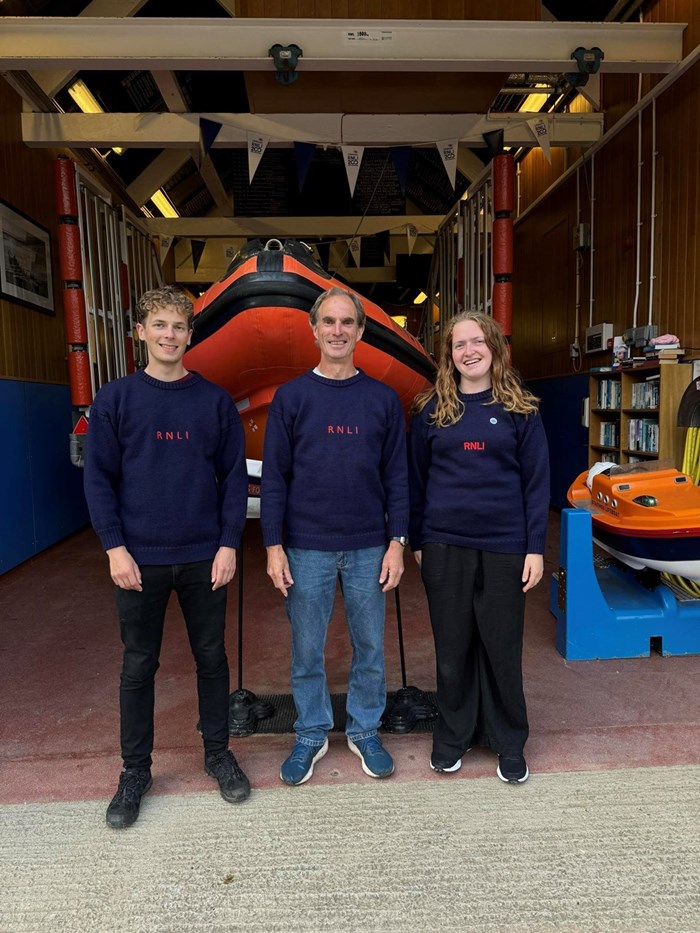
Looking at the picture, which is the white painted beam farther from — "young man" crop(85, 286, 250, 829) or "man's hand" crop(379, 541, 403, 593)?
"man's hand" crop(379, 541, 403, 593)

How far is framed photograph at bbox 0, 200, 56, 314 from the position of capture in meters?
4.09

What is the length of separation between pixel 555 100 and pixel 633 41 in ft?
8.07

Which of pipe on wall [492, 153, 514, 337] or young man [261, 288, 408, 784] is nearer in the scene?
young man [261, 288, 408, 784]

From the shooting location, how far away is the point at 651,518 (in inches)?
93.8

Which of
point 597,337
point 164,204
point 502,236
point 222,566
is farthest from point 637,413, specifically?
point 164,204

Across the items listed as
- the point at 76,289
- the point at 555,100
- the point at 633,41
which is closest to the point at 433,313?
the point at 555,100

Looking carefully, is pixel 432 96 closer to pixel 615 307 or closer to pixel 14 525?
pixel 615 307

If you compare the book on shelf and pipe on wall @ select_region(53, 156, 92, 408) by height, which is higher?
pipe on wall @ select_region(53, 156, 92, 408)

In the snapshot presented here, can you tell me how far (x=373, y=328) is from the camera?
286cm

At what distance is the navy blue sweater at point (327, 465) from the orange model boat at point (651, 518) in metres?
1.22

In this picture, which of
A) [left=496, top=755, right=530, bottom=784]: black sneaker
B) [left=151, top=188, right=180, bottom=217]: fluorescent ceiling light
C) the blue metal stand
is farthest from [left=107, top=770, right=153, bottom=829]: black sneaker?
[left=151, top=188, right=180, bottom=217]: fluorescent ceiling light

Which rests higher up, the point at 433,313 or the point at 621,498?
the point at 433,313

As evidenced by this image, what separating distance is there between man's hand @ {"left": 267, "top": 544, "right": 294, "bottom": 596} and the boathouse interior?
0.45m

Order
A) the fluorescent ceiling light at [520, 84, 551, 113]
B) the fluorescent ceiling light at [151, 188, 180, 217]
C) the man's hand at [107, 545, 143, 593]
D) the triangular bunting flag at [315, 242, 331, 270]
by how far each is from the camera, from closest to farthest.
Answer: the man's hand at [107, 545, 143, 593]
the fluorescent ceiling light at [520, 84, 551, 113]
the triangular bunting flag at [315, 242, 331, 270]
the fluorescent ceiling light at [151, 188, 180, 217]
